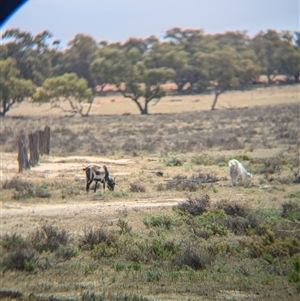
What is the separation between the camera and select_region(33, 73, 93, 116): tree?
4497 centimetres

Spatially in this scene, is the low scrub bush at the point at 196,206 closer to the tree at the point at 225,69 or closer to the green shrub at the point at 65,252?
the green shrub at the point at 65,252

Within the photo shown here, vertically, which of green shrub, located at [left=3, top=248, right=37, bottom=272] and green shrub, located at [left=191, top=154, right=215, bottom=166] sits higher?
Result: green shrub, located at [left=3, top=248, right=37, bottom=272]

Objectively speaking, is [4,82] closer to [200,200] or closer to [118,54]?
[118,54]

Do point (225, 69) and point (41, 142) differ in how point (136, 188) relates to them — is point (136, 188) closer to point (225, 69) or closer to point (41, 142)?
point (41, 142)

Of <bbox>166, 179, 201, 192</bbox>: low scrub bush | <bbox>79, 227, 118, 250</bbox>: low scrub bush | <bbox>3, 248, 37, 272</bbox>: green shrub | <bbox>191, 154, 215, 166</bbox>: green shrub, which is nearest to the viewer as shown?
<bbox>3, 248, 37, 272</bbox>: green shrub

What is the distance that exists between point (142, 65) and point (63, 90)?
646 inches

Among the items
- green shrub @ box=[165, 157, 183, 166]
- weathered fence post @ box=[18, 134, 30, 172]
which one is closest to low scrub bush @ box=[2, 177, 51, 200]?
weathered fence post @ box=[18, 134, 30, 172]

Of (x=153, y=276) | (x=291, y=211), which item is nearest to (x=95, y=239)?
(x=153, y=276)

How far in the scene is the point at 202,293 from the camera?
8.88 m

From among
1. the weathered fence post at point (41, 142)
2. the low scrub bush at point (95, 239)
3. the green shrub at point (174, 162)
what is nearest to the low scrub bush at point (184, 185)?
the green shrub at point (174, 162)

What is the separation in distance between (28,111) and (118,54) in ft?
32.1

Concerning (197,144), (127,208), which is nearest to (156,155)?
(197,144)

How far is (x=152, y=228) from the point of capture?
41.6ft

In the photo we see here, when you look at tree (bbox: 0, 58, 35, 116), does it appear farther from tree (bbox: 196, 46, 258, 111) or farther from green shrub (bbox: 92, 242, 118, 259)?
green shrub (bbox: 92, 242, 118, 259)
